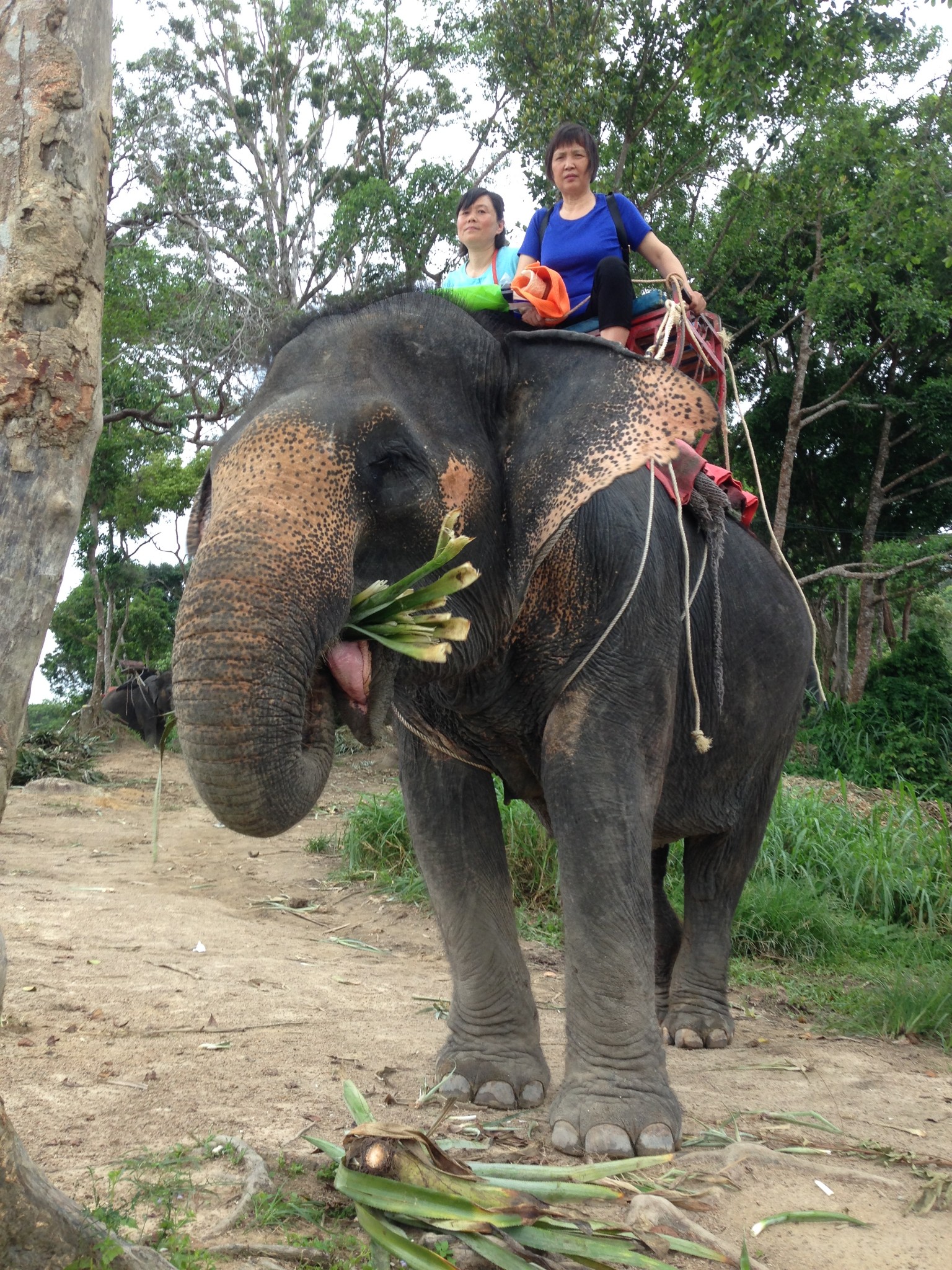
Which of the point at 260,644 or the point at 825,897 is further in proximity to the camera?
the point at 825,897

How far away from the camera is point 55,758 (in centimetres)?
1244

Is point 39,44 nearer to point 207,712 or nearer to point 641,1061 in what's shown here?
point 207,712

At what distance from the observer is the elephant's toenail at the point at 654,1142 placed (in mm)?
2979

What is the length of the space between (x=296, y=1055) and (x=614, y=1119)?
3.27 feet

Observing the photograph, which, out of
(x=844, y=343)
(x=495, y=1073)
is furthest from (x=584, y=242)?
(x=844, y=343)

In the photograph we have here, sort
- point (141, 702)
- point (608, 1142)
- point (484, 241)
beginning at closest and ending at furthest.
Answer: point (608, 1142)
point (484, 241)
point (141, 702)

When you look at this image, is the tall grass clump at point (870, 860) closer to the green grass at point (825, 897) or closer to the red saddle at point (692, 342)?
the green grass at point (825, 897)

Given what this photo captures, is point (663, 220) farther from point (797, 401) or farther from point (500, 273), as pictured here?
point (500, 273)

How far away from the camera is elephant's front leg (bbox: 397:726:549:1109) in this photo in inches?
139

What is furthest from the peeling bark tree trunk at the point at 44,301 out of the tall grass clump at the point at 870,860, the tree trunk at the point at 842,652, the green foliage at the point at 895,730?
the tree trunk at the point at 842,652

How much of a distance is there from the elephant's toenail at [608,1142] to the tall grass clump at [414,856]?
10.2 ft

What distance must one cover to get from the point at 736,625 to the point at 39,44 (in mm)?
2854

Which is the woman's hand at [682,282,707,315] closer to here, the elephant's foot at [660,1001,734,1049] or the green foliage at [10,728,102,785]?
the elephant's foot at [660,1001,734,1049]

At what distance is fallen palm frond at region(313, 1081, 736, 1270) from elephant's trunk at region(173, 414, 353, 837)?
66 centimetres
